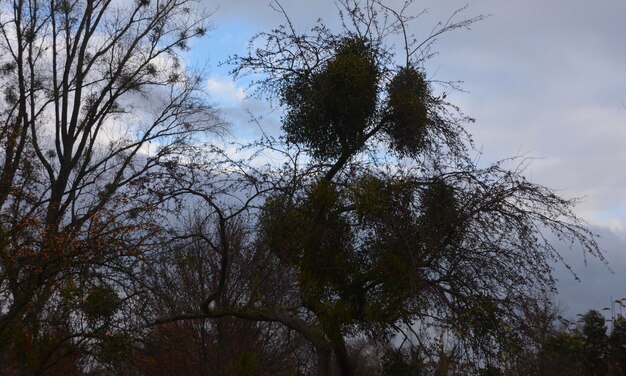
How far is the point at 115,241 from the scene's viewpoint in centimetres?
952

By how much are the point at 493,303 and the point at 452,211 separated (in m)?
0.96

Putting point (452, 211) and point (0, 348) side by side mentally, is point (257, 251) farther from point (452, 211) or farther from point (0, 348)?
point (0, 348)

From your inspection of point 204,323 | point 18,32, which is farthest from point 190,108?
point 204,323

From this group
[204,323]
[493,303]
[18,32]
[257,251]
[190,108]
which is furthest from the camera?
[190,108]

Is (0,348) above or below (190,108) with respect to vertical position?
below

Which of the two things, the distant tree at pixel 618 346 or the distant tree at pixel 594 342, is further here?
the distant tree at pixel 594 342

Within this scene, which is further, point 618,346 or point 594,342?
point 594,342

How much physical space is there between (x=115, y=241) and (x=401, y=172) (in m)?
3.51

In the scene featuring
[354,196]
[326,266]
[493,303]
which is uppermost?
[354,196]

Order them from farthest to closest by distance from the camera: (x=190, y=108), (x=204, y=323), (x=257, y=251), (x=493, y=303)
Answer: (x=190, y=108), (x=204, y=323), (x=257, y=251), (x=493, y=303)

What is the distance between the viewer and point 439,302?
808cm

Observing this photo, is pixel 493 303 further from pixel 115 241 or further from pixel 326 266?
pixel 115 241

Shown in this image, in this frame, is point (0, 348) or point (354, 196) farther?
point (0, 348)

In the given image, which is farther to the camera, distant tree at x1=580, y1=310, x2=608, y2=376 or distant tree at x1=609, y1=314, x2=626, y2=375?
distant tree at x1=580, y1=310, x2=608, y2=376
